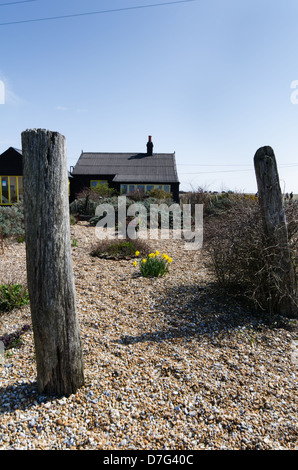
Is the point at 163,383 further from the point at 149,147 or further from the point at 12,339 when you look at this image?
the point at 149,147

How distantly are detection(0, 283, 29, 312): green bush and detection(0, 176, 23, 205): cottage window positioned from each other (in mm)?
15279

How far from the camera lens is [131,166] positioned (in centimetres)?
1961

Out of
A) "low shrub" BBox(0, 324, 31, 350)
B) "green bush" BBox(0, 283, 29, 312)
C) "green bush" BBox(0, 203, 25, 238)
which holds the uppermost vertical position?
"green bush" BBox(0, 203, 25, 238)

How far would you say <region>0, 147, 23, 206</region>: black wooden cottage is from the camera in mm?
17714

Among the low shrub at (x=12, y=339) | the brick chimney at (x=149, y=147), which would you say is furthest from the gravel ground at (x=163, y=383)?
the brick chimney at (x=149, y=147)

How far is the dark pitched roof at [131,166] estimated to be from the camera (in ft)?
60.0

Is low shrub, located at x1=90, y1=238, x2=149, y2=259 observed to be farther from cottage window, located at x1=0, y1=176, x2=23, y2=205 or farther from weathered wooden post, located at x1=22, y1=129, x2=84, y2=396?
cottage window, located at x1=0, y1=176, x2=23, y2=205

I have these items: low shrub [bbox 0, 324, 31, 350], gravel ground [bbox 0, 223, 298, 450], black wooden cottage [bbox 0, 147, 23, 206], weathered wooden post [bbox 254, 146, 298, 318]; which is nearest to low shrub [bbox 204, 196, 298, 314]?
weathered wooden post [bbox 254, 146, 298, 318]

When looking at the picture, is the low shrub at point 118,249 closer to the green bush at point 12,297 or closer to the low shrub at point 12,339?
the green bush at point 12,297

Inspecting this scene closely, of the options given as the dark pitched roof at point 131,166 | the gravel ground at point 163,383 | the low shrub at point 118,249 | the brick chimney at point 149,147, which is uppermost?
the brick chimney at point 149,147

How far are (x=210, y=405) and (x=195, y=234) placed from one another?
272 inches

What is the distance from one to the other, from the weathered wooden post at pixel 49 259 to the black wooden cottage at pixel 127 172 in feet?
50.3

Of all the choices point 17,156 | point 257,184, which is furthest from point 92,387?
point 17,156

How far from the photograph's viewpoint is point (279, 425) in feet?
7.23
